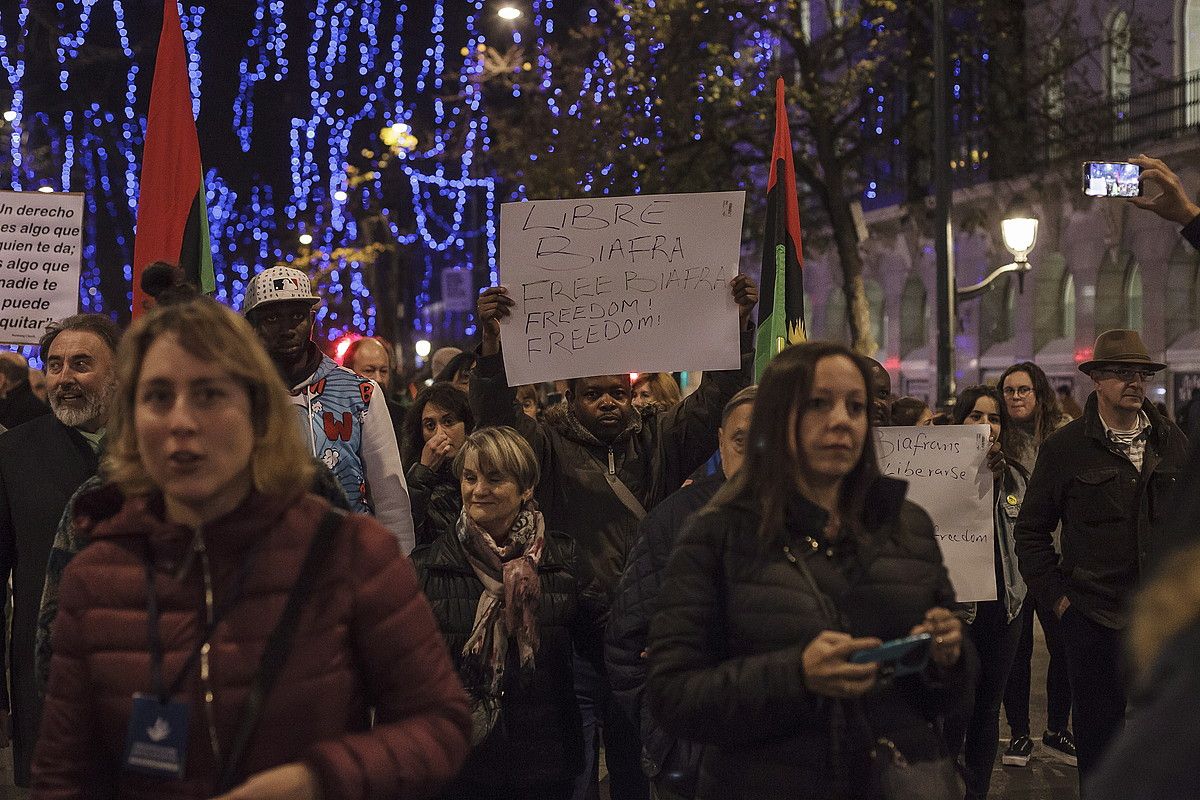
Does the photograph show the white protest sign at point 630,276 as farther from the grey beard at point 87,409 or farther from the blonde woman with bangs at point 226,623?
the blonde woman with bangs at point 226,623

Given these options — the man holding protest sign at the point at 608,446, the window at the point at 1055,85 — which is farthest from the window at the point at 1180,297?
the man holding protest sign at the point at 608,446

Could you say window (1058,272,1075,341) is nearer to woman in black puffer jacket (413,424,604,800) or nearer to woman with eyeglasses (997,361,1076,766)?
woman with eyeglasses (997,361,1076,766)

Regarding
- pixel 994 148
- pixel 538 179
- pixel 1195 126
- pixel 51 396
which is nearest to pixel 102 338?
pixel 51 396

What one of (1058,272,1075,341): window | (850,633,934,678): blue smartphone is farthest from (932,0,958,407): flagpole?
(1058,272,1075,341): window

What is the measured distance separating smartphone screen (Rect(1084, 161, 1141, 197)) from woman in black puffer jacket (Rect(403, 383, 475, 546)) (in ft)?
8.16

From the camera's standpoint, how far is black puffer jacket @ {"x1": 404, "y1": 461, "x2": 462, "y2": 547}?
550 cm

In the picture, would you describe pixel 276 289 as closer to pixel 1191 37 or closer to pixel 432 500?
pixel 432 500

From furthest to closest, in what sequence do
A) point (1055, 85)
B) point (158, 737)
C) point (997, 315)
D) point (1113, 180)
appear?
point (997, 315) → point (1055, 85) → point (1113, 180) → point (158, 737)

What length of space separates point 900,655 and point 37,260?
17.9 ft

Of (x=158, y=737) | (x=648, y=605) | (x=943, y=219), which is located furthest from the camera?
(x=943, y=219)

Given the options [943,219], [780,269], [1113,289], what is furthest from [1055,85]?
[780,269]

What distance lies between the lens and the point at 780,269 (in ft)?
23.2

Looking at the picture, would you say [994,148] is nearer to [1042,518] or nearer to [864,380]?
[1042,518]

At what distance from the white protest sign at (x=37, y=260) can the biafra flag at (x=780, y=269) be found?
3055 millimetres
